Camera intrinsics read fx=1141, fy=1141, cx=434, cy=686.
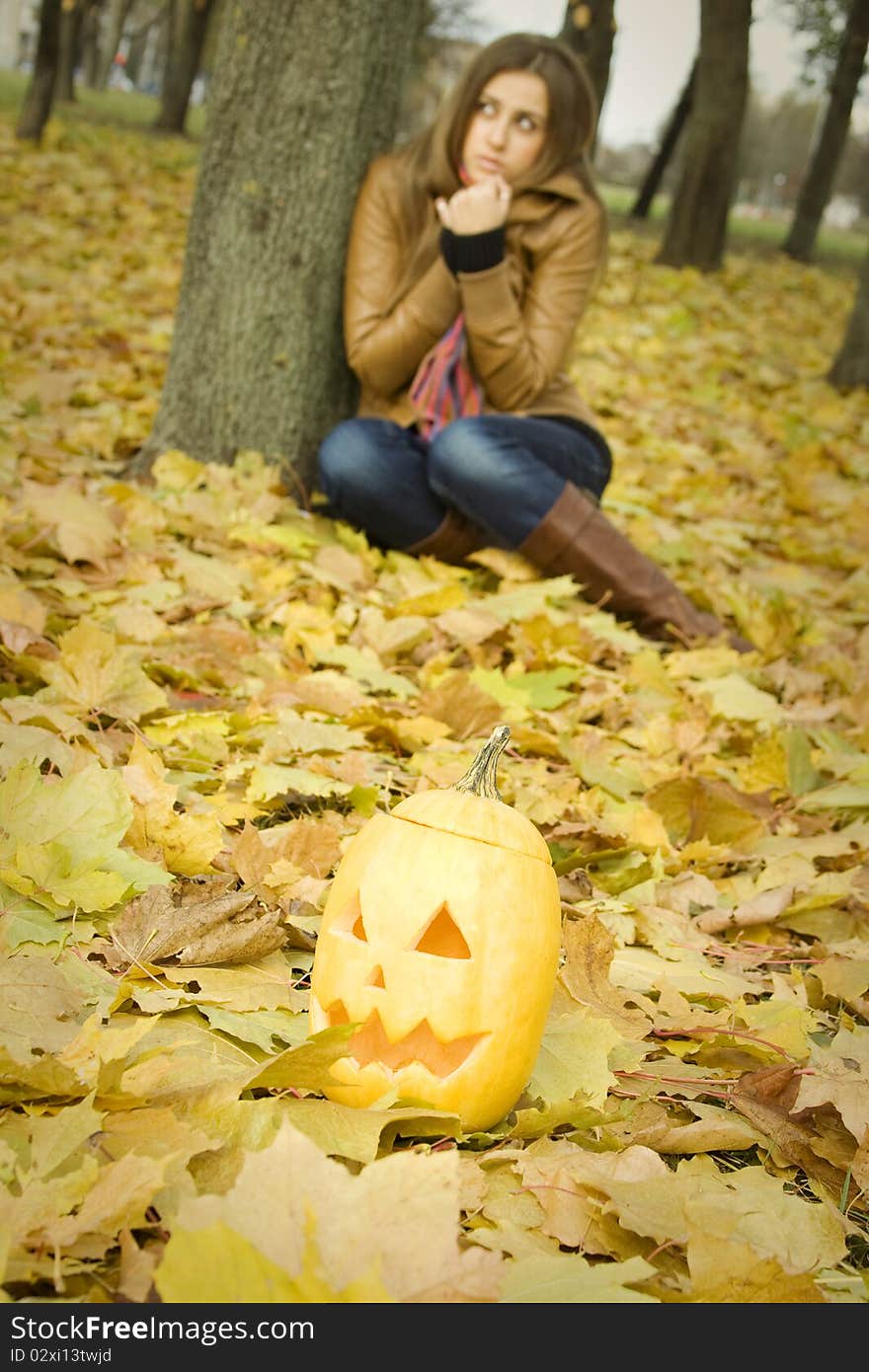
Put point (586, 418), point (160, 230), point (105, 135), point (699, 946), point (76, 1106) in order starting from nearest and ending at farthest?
point (76, 1106), point (699, 946), point (586, 418), point (160, 230), point (105, 135)

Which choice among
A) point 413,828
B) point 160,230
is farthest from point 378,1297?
point 160,230

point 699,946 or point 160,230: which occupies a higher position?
point 160,230

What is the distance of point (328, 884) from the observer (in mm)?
1628

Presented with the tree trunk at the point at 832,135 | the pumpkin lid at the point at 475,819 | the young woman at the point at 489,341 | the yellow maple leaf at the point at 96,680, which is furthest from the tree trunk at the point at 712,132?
the pumpkin lid at the point at 475,819

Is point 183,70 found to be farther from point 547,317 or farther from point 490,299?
point 490,299

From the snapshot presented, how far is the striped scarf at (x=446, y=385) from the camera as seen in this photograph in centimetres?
340

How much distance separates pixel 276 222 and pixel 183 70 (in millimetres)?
13555

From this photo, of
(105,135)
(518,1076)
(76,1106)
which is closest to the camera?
(76,1106)

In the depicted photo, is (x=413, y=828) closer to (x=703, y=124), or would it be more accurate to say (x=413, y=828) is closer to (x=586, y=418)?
(x=586, y=418)

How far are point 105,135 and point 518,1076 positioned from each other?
→ 13.3m

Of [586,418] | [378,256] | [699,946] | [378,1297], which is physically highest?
[378,256]

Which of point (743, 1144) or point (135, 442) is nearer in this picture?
point (743, 1144)

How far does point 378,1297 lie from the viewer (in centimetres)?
82

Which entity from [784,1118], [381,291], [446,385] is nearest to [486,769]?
[784,1118]
